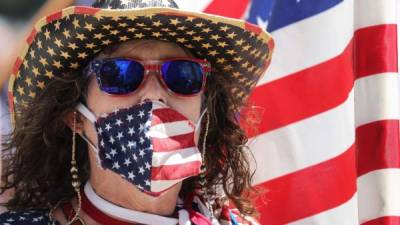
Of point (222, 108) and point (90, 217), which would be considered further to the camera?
point (222, 108)

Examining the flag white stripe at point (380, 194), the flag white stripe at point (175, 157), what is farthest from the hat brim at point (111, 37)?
the flag white stripe at point (380, 194)

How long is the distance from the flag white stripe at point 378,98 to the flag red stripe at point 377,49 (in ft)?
0.10

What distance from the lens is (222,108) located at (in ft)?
7.86

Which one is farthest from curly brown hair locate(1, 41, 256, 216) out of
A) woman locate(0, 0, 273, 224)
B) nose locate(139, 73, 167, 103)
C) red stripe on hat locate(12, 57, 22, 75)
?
nose locate(139, 73, 167, 103)

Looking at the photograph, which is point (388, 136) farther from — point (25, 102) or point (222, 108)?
point (25, 102)

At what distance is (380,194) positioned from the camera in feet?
8.86

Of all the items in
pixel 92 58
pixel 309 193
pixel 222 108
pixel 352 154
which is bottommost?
pixel 309 193

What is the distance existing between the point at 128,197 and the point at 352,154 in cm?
107

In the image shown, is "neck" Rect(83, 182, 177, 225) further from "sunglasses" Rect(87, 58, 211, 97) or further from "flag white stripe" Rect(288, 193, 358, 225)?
"flag white stripe" Rect(288, 193, 358, 225)

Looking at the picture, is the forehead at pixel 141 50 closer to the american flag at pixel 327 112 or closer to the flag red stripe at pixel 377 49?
the american flag at pixel 327 112

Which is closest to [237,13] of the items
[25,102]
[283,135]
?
[283,135]

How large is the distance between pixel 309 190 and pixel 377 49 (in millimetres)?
629

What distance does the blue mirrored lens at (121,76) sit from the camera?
195 centimetres

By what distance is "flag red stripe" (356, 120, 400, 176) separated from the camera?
2664mm
